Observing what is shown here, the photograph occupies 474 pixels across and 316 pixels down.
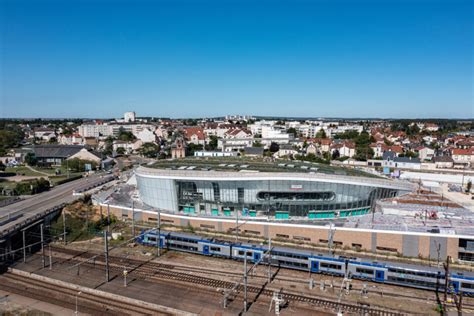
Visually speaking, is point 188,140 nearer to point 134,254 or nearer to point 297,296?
point 134,254

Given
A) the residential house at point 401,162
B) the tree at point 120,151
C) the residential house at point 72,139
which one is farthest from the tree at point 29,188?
the residential house at point 72,139

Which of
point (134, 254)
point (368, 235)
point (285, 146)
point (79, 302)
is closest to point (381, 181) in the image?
point (368, 235)

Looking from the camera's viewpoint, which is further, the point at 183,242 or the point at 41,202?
the point at 41,202

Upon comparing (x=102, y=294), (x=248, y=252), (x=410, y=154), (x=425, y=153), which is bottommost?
(x=102, y=294)

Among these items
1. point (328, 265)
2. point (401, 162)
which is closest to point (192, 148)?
point (401, 162)

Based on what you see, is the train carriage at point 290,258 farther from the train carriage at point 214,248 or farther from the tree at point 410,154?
the tree at point 410,154

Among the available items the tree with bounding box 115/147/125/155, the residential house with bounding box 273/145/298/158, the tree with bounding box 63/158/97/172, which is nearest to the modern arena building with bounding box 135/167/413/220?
the tree with bounding box 63/158/97/172

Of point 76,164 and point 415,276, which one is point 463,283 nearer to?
point 415,276
